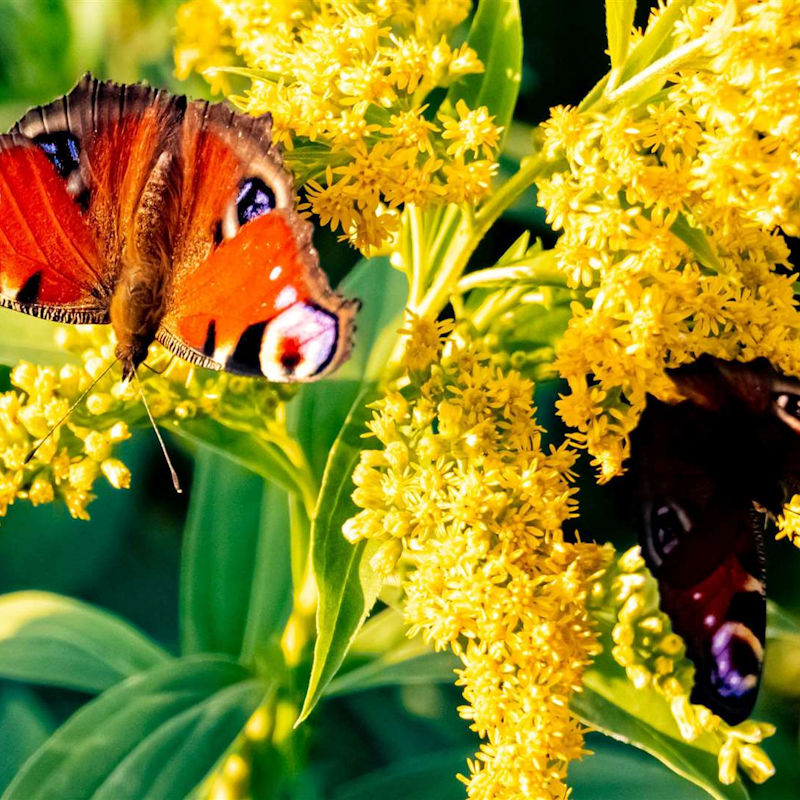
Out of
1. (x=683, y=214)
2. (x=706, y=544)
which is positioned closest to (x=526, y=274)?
(x=683, y=214)

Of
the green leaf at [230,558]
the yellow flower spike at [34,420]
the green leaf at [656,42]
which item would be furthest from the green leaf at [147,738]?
the green leaf at [656,42]

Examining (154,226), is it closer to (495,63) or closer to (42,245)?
(42,245)

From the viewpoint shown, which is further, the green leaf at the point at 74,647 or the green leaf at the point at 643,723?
the green leaf at the point at 74,647

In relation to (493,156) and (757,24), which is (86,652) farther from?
(757,24)

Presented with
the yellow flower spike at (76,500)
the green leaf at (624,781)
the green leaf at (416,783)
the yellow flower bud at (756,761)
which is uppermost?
the yellow flower spike at (76,500)

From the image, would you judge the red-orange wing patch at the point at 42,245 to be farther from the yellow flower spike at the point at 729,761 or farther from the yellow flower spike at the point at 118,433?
the yellow flower spike at the point at 729,761
